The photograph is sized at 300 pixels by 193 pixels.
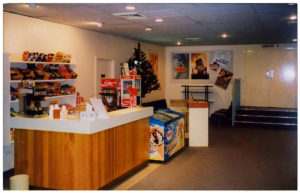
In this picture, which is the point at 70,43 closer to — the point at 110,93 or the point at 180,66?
the point at 110,93

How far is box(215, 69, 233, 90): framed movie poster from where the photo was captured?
A: 42.3 feet

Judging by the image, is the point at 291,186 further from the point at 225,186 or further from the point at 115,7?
the point at 115,7

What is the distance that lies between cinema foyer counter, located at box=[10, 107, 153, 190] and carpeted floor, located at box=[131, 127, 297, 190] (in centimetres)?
65

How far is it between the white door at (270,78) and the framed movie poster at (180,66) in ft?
7.58

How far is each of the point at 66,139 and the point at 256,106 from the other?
31.3ft

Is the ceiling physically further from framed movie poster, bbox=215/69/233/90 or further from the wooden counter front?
framed movie poster, bbox=215/69/233/90

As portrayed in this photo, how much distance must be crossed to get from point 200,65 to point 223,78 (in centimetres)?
105

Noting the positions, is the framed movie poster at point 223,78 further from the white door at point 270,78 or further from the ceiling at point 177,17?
the ceiling at point 177,17

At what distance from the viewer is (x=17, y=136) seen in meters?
4.99

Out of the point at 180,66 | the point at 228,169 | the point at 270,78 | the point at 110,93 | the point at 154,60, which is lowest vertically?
the point at 228,169

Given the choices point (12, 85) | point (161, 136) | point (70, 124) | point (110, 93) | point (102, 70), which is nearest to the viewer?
point (70, 124)

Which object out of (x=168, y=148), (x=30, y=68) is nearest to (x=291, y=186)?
(x=168, y=148)

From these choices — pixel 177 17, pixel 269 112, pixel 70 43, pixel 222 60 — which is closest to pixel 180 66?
pixel 222 60

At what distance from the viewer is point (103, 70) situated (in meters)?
9.36
